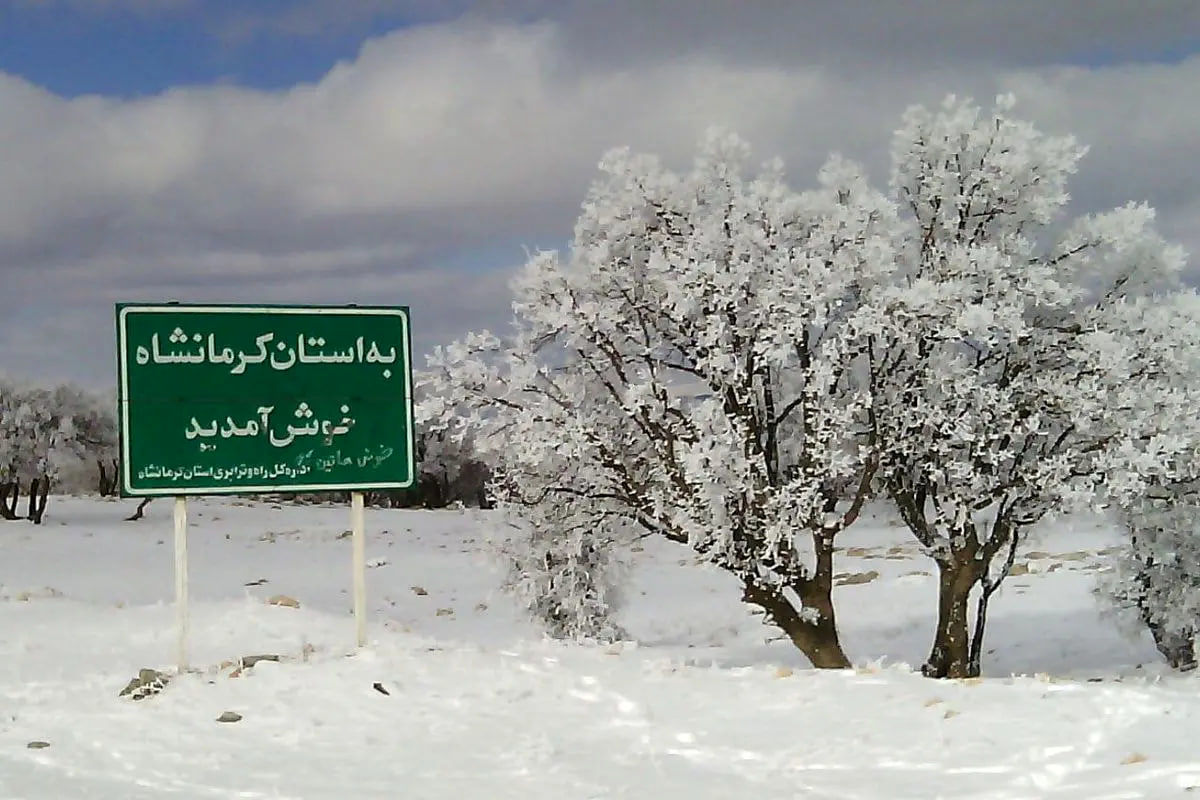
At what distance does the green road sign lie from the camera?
10.4m

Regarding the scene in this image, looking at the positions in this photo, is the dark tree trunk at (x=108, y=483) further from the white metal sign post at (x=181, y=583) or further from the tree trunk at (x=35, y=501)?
the white metal sign post at (x=181, y=583)

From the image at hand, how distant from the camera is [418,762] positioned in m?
7.50

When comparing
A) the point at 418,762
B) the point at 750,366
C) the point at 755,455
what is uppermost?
the point at 750,366

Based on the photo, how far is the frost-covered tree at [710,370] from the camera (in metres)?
15.9

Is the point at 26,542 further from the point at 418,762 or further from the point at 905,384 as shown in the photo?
the point at 418,762

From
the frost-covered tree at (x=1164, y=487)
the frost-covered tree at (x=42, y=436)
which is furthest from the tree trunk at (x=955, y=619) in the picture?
the frost-covered tree at (x=42, y=436)

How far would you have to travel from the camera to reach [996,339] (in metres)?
16.1

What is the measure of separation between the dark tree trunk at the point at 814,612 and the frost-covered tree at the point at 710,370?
0.03 meters

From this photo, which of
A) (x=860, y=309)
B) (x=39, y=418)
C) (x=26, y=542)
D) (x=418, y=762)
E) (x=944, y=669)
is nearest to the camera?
(x=418, y=762)

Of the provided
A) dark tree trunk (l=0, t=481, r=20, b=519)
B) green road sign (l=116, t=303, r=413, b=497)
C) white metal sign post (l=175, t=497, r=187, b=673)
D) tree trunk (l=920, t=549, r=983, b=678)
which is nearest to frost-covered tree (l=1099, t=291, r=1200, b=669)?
tree trunk (l=920, t=549, r=983, b=678)

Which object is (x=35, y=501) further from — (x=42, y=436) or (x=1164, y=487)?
(x=1164, y=487)

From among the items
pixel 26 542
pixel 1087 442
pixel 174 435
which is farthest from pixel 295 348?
pixel 26 542

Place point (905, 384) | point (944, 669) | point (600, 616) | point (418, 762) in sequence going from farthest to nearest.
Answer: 1. point (600, 616)
2. point (944, 669)
3. point (905, 384)
4. point (418, 762)

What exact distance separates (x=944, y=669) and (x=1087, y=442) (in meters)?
3.93
